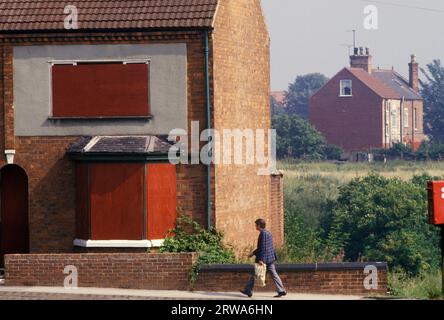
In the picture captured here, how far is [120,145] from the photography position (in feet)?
96.7

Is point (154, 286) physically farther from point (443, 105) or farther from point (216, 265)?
point (443, 105)

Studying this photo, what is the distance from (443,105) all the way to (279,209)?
112184mm

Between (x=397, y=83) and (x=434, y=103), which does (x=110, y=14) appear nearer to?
(x=397, y=83)

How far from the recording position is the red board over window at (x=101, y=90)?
30.3 metres

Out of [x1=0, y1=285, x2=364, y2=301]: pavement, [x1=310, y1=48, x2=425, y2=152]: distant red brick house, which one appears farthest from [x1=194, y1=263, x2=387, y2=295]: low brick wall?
[x1=310, y1=48, x2=425, y2=152]: distant red brick house

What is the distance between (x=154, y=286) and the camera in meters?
26.9

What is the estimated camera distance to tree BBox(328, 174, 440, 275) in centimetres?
5156

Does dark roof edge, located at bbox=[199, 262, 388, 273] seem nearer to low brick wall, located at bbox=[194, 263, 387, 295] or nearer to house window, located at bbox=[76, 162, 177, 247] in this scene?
low brick wall, located at bbox=[194, 263, 387, 295]

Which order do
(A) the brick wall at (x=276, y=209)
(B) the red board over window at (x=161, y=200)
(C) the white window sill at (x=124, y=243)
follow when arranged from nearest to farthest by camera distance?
(C) the white window sill at (x=124, y=243), (B) the red board over window at (x=161, y=200), (A) the brick wall at (x=276, y=209)

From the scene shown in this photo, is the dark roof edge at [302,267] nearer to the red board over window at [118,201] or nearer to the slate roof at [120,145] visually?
the red board over window at [118,201]

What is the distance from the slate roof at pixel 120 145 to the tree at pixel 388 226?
21.3 meters

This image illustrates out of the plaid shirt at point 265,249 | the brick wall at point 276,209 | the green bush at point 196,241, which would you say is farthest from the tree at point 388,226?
the plaid shirt at point 265,249
